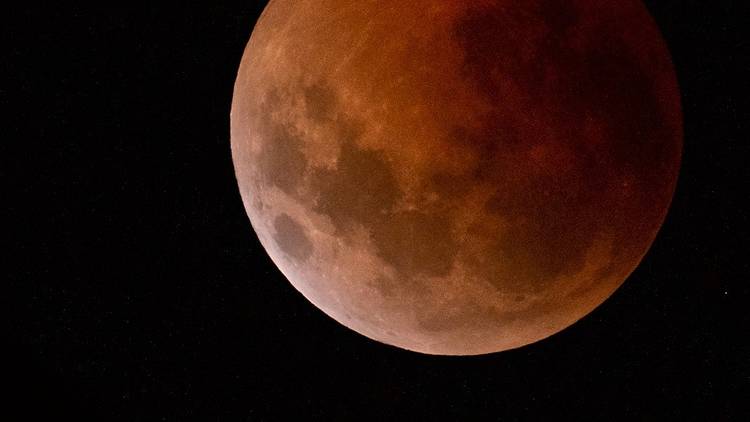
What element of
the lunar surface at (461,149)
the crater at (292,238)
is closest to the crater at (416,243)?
the lunar surface at (461,149)

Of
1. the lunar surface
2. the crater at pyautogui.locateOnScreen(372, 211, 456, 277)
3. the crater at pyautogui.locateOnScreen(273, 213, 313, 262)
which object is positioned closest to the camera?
the lunar surface

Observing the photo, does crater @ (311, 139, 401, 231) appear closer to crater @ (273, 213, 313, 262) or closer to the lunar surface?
the lunar surface

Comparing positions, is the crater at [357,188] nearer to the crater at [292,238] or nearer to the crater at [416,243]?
the crater at [416,243]

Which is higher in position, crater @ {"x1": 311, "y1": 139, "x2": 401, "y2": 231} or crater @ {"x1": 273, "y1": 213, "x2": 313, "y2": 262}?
crater @ {"x1": 311, "y1": 139, "x2": 401, "y2": 231}

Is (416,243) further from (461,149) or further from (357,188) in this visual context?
(461,149)

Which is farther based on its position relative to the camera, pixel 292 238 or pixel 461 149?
pixel 292 238

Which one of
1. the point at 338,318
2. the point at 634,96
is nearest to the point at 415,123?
the point at 634,96

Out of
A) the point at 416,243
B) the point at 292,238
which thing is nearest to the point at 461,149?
the point at 416,243

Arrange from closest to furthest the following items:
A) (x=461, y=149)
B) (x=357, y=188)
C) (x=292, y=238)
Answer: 1. (x=461, y=149)
2. (x=357, y=188)
3. (x=292, y=238)

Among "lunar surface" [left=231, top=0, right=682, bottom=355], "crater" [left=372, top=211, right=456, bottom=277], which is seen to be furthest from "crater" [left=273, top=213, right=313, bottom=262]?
"crater" [left=372, top=211, right=456, bottom=277]
